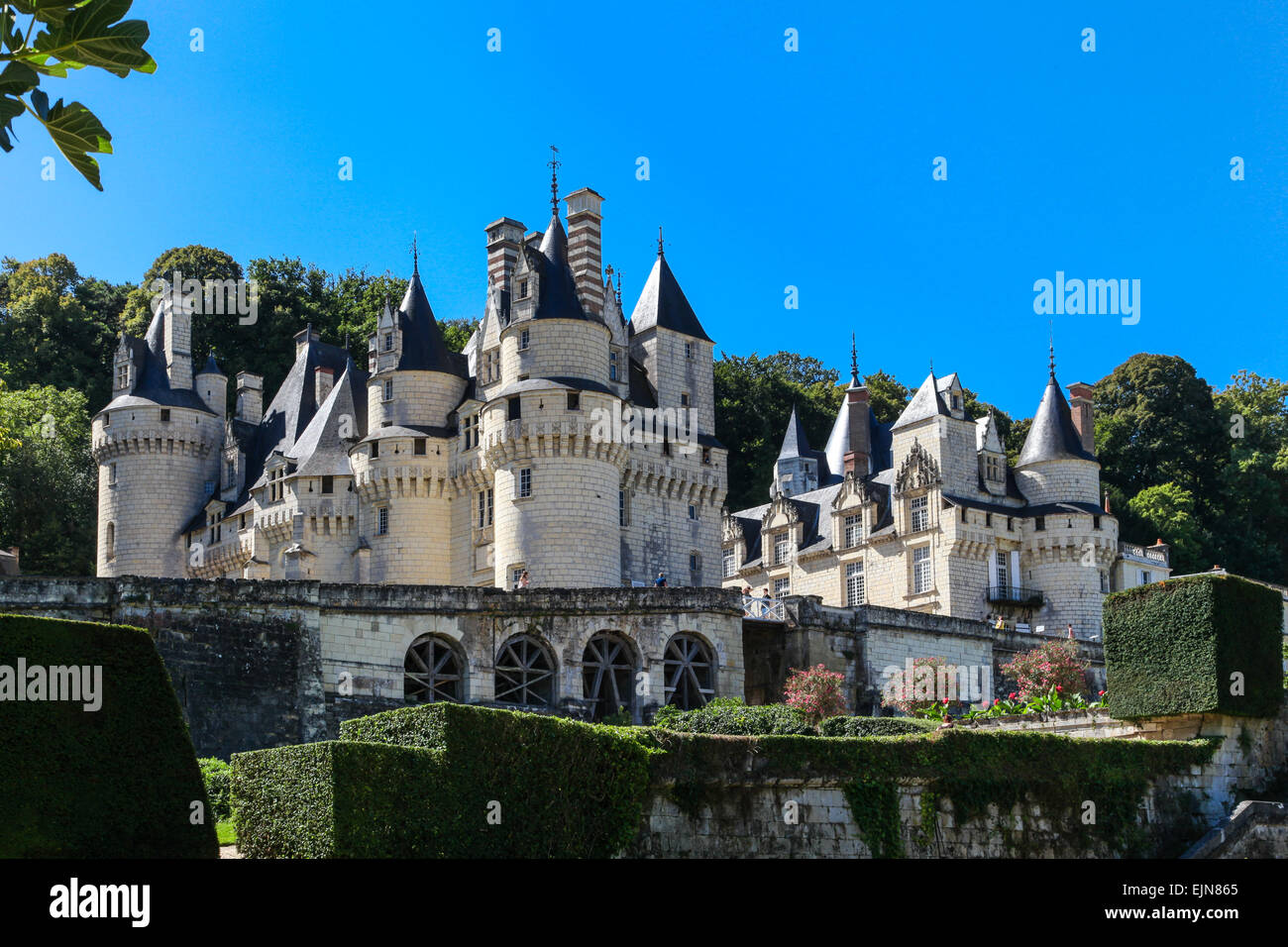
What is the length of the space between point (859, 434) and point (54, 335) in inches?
1591

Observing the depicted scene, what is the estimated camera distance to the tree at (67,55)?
585 cm

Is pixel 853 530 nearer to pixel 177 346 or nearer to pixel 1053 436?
pixel 1053 436

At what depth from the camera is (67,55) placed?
5.97 metres

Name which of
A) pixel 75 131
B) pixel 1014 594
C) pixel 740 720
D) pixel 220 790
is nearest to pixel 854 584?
pixel 1014 594

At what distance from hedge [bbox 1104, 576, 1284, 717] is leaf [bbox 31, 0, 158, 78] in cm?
2833

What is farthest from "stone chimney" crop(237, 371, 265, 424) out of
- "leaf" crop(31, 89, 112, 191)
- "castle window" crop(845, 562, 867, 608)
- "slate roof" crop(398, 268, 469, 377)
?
"leaf" crop(31, 89, 112, 191)

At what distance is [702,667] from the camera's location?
1572 inches

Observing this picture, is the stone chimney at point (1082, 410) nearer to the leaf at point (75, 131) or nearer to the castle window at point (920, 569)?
the castle window at point (920, 569)

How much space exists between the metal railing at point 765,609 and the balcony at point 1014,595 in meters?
16.9
